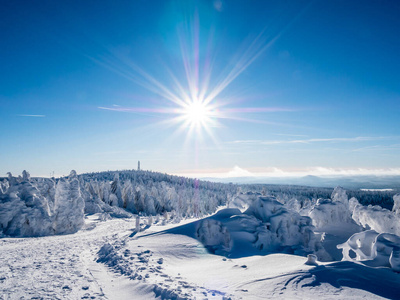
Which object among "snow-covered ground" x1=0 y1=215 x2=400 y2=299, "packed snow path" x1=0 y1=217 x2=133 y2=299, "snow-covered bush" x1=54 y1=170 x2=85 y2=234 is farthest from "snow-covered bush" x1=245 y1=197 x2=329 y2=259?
"snow-covered bush" x1=54 y1=170 x2=85 y2=234

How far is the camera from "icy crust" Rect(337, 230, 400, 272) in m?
9.62

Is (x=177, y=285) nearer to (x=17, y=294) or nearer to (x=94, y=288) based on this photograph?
(x=94, y=288)

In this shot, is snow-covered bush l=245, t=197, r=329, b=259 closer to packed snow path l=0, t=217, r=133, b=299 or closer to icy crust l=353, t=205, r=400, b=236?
packed snow path l=0, t=217, r=133, b=299

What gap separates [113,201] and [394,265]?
206 ft

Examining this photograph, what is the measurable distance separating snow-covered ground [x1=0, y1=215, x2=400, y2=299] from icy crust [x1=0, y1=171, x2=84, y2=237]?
12.7m

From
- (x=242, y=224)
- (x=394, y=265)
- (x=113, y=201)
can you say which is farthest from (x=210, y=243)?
(x=113, y=201)

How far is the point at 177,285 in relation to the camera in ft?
28.8

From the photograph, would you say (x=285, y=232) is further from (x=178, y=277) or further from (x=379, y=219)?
(x=379, y=219)

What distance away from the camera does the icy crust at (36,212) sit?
82.4 feet

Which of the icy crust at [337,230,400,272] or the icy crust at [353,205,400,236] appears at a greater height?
the icy crust at [337,230,400,272]

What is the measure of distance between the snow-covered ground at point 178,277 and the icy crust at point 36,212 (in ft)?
41.7

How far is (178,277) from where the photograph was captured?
32.3 feet

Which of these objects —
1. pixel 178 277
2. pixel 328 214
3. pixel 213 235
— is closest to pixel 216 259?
pixel 213 235

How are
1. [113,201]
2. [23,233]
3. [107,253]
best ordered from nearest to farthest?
[107,253], [23,233], [113,201]
